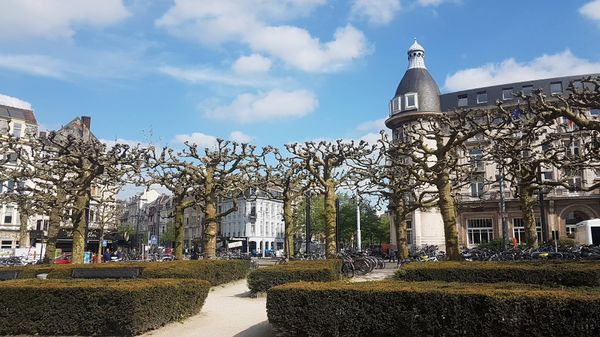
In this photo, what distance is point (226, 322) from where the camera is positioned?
37.0ft

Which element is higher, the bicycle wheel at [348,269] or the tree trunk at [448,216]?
the tree trunk at [448,216]

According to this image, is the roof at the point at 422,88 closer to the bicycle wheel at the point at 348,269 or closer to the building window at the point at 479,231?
the building window at the point at 479,231

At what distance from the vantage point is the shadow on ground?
959 centimetres

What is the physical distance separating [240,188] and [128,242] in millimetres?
37891

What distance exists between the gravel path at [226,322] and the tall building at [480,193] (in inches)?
1371

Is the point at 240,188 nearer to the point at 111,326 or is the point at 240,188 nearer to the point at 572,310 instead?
the point at 111,326

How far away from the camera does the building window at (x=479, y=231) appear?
50.5 metres

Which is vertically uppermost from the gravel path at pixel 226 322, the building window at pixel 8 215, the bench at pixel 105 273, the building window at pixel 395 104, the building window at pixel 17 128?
the building window at pixel 395 104

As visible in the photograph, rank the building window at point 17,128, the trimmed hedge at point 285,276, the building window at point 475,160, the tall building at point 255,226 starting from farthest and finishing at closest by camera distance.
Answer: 1. the tall building at point 255,226
2. the building window at point 17,128
3. the building window at point 475,160
4. the trimmed hedge at point 285,276

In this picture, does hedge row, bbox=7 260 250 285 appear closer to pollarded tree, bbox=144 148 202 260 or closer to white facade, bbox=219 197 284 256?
pollarded tree, bbox=144 148 202 260

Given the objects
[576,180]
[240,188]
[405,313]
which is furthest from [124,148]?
[576,180]

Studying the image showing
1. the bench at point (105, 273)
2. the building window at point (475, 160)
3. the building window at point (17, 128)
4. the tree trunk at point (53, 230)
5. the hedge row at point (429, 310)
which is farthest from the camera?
→ the building window at point (17, 128)

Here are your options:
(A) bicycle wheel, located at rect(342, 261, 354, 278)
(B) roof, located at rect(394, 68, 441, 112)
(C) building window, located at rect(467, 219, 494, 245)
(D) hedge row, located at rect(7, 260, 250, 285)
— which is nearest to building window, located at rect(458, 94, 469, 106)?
(B) roof, located at rect(394, 68, 441, 112)

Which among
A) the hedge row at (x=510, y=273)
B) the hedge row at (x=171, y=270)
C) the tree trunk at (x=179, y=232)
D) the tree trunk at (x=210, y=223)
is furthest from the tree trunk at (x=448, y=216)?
the tree trunk at (x=179, y=232)
